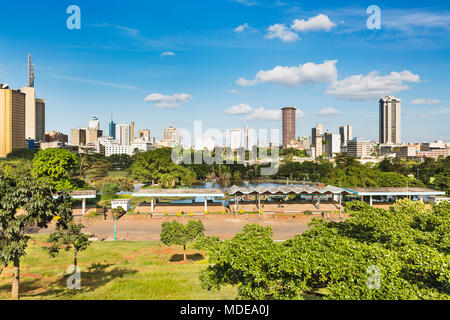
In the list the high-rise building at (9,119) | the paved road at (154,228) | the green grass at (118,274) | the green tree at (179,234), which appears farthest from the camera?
the high-rise building at (9,119)

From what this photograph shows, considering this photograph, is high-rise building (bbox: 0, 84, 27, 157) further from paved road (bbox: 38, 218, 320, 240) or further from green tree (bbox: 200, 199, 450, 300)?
green tree (bbox: 200, 199, 450, 300)

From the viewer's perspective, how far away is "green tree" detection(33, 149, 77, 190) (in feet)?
112

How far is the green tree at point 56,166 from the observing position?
3403 cm

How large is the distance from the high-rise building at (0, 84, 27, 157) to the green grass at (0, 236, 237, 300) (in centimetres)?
10731

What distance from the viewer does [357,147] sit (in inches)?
7825

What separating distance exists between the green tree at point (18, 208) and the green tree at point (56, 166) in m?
25.0

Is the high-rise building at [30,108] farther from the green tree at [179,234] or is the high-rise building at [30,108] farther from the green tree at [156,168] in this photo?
the green tree at [179,234]

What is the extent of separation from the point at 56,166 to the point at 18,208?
2790 cm

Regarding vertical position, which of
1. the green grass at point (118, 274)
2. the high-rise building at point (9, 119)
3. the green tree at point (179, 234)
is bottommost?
the green grass at point (118, 274)
